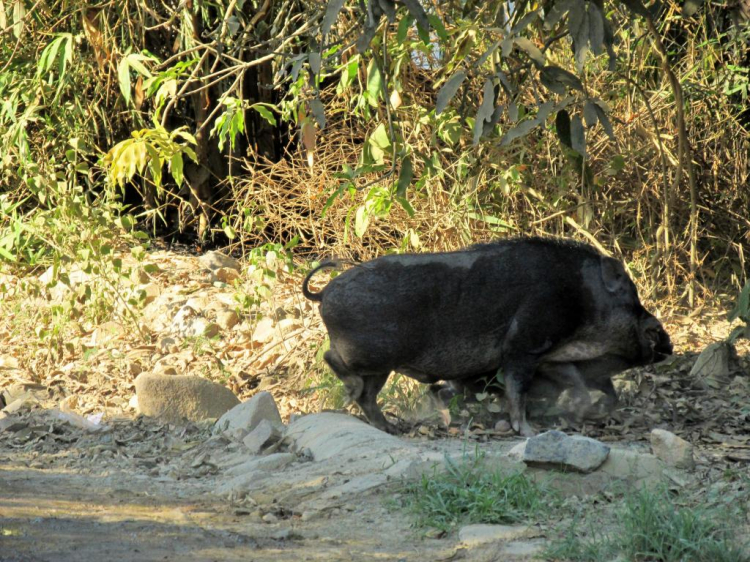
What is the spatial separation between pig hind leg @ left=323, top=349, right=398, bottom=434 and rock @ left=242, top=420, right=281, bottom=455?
1.43ft

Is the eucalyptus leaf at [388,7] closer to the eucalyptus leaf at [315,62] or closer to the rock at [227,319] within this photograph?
the eucalyptus leaf at [315,62]

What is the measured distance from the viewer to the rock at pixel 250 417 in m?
5.49

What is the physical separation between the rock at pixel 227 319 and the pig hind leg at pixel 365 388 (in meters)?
2.59

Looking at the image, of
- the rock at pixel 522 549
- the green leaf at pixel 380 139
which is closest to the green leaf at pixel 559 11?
the green leaf at pixel 380 139

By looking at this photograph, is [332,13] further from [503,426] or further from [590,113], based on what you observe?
[503,426]

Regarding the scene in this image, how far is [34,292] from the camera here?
8172 millimetres

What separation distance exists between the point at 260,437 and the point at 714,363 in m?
3.01

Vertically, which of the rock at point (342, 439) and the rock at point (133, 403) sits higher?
the rock at point (342, 439)

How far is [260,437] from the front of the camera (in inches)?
203

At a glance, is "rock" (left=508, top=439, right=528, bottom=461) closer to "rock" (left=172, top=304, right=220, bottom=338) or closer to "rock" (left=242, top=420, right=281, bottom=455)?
"rock" (left=242, top=420, right=281, bottom=455)

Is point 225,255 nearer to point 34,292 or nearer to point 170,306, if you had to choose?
point 170,306

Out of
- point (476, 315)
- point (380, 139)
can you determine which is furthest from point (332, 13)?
point (380, 139)

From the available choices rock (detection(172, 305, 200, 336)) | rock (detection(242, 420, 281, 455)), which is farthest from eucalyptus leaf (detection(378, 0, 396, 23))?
rock (detection(172, 305, 200, 336))

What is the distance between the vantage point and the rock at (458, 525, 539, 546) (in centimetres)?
354
